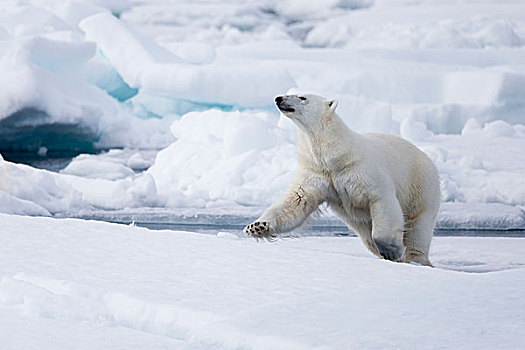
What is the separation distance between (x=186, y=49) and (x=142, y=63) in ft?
8.14

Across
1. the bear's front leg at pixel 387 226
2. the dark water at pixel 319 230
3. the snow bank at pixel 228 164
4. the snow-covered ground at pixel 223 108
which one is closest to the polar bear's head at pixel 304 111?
the bear's front leg at pixel 387 226

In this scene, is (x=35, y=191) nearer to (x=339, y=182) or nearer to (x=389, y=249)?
(x=339, y=182)

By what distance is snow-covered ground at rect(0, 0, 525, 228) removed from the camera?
6.48 m

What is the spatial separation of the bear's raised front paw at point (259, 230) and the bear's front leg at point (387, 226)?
0.45 m

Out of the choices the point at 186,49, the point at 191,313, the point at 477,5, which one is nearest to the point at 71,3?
the point at 186,49

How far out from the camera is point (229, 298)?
2.00m

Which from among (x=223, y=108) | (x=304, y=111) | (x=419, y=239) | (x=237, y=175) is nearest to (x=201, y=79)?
(x=223, y=108)

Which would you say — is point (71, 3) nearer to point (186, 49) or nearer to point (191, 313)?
point (186, 49)

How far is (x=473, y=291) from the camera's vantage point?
6.70 feet

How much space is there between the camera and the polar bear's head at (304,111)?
10.8 feet

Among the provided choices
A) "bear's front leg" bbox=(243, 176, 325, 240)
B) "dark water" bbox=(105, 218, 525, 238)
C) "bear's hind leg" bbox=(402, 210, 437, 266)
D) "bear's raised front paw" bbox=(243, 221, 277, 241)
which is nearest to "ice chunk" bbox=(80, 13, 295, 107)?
"dark water" bbox=(105, 218, 525, 238)

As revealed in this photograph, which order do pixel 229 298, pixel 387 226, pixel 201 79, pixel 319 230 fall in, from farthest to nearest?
pixel 201 79
pixel 319 230
pixel 387 226
pixel 229 298

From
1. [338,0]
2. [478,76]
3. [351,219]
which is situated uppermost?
[351,219]

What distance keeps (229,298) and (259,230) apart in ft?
3.45
